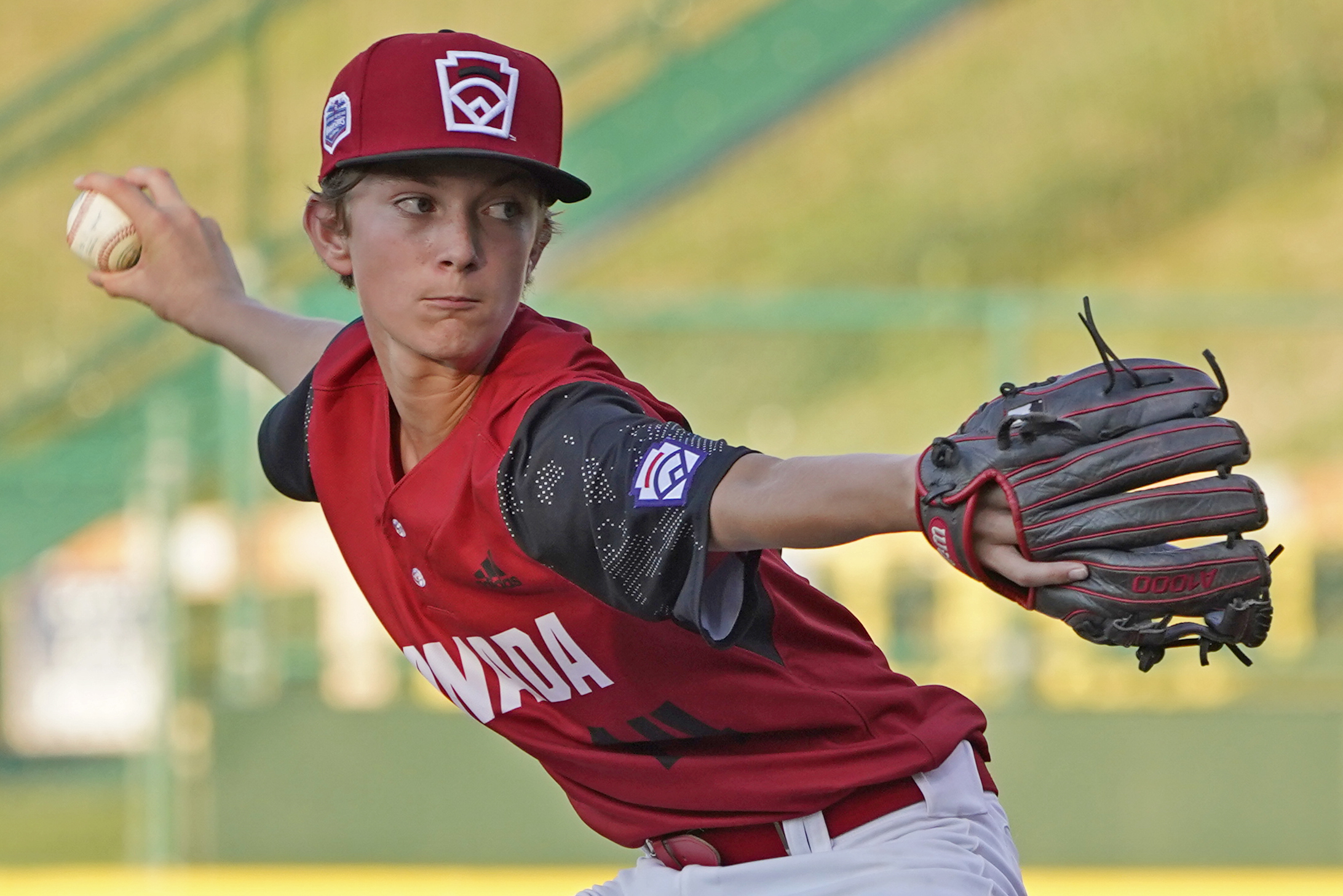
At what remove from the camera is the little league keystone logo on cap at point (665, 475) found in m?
2.16

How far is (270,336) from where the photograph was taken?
12.1 ft

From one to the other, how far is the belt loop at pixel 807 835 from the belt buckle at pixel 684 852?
13 cm

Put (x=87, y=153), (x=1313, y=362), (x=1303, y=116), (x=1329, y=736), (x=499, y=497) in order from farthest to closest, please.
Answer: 1. (x=1303, y=116)
2. (x=87, y=153)
3. (x=1313, y=362)
4. (x=1329, y=736)
5. (x=499, y=497)

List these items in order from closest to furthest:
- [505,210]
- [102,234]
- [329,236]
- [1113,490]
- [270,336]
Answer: [1113,490] < [505,210] < [329,236] < [270,336] < [102,234]

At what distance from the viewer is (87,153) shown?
1168 centimetres

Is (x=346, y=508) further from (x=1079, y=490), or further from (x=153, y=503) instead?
(x=153, y=503)

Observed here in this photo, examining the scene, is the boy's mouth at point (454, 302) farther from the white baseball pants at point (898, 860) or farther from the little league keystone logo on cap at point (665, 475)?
the white baseball pants at point (898, 860)

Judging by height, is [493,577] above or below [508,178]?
below

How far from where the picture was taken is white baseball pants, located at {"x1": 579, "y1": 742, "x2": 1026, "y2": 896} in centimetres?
270

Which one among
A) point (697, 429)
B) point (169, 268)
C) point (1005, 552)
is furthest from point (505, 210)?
point (697, 429)

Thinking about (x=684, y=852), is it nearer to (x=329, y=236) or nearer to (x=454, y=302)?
(x=454, y=302)

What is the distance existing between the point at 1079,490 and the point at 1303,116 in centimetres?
1379

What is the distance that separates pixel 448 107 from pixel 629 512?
2.45 ft

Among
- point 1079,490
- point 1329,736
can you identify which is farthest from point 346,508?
point 1329,736
